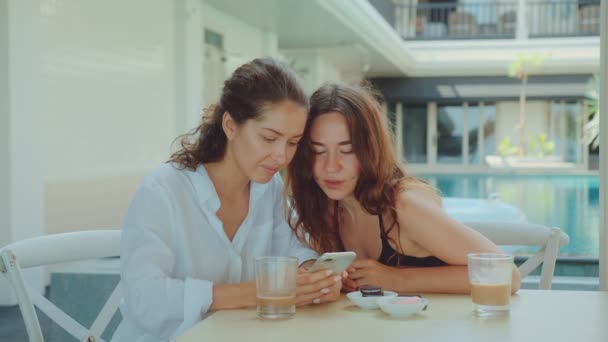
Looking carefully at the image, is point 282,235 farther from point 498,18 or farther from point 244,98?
point 498,18

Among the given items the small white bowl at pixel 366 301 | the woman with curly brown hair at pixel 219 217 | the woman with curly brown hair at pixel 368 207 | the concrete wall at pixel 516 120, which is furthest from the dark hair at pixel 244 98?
the concrete wall at pixel 516 120

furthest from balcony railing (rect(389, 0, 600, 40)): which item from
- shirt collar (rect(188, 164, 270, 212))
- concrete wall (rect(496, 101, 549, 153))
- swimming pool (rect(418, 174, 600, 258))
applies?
shirt collar (rect(188, 164, 270, 212))

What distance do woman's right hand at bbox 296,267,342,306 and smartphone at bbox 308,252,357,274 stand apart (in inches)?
0.6

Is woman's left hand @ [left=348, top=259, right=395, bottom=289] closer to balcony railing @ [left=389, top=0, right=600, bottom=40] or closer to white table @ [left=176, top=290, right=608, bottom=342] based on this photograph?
white table @ [left=176, top=290, right=608, bottom=342]

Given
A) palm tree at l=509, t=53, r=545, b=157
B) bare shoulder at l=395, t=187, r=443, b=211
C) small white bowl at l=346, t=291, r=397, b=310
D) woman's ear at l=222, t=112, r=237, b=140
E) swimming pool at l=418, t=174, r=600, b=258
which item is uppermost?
palm tree at l=509, t=53, r=545, b=157

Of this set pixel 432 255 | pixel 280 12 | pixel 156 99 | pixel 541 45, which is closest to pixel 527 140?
pixel 541 45

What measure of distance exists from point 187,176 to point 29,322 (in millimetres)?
460

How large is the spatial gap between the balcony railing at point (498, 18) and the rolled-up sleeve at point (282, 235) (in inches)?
725

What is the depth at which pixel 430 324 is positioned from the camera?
1.39 metres

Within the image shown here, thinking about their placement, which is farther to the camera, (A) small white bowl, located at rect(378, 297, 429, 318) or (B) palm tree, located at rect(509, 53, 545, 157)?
(B) palm tree, located at rect(509, 53, 545, 157)

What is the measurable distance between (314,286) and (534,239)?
0.77 meters

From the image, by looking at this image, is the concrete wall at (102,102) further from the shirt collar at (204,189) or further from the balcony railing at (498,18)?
the balcony railing at (498,18)

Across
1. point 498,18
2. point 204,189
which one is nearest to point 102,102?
point 204,189

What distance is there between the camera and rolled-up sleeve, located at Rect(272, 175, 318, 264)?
6.28ft
